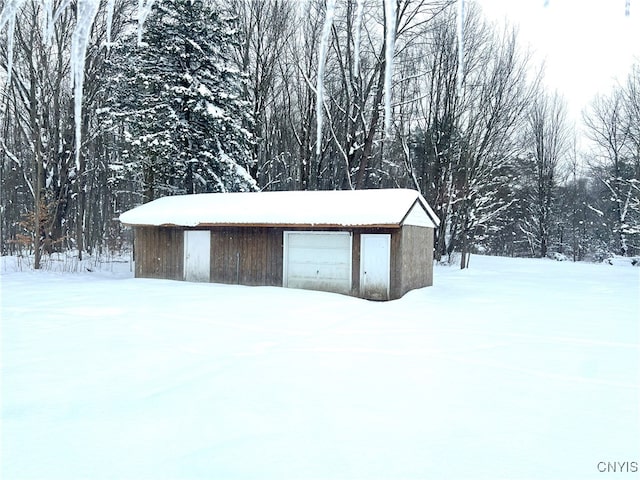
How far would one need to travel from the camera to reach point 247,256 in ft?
39.9

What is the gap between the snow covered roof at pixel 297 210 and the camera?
10.7 meters

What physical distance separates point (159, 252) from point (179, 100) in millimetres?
6196

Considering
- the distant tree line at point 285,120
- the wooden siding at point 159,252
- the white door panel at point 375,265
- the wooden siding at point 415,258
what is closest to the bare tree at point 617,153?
the distant tree line at point 285,120

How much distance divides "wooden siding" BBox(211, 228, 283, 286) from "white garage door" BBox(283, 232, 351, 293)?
30cm

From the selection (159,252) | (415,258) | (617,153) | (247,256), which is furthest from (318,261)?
(617,153)

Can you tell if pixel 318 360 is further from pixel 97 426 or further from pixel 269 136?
pixel 269 136

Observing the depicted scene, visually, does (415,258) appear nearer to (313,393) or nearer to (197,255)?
(197,255)

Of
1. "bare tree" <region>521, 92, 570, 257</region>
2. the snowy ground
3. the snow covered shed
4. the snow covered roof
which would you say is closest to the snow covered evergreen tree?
the snow covered roof

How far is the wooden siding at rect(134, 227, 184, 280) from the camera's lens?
1314cm

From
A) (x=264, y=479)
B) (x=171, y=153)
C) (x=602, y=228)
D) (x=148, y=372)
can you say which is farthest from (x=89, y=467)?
(x=602, y=228)

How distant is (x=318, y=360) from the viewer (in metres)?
5.31

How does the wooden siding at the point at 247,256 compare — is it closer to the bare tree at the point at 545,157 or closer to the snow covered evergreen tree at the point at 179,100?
the snow covered evergreen tree at the point at 179,100

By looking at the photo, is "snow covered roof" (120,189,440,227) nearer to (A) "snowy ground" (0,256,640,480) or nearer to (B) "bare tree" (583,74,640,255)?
(A) "snowy ground" (0,256,640,480)

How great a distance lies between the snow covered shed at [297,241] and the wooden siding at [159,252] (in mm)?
28
